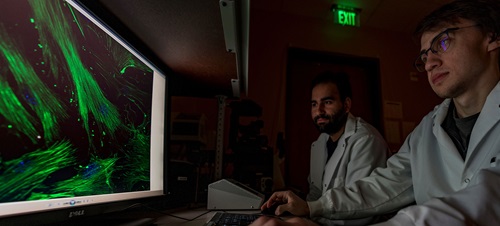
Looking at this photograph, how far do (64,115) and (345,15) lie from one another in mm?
2870

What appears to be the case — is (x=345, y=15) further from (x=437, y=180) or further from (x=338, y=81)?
(x=437, y=180)

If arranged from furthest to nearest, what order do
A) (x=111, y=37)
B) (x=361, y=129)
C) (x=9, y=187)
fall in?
(x=361, y=129) < (x=111, y=37) < (x=9, y=187)

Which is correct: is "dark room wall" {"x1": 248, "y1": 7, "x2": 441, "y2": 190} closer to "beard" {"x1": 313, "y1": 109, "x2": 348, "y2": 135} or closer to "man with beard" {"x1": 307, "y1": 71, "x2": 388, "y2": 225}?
"man with beard" {"x1": 307, "y1": 71, "x2": 388, "y2": 225}

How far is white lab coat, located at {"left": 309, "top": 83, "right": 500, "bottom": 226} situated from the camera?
1.54 feet

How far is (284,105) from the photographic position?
2779mm

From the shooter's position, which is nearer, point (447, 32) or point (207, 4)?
point (207, 4)

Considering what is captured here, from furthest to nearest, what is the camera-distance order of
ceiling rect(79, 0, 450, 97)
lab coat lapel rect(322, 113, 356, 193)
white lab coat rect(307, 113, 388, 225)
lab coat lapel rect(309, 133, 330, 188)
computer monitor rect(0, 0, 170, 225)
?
lab coat lapel rect(309, 133, 330, 188), lab coat lapel rect(322, 113, 356, 193), white lab coat rect(307, 113, 388, 225), ceiling rect(79, 0, 450, 97), computer monitor rect(0, 0, 170, 225)

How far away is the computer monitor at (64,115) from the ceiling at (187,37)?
0.09m

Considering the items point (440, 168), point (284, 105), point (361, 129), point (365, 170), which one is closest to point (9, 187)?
point (440, 168)

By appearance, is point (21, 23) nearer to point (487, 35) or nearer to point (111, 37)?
point (111, 37)

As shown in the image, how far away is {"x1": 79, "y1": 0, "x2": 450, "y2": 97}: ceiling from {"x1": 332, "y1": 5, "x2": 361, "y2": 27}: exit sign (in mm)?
1740

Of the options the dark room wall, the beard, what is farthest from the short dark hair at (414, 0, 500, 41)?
the dark room wall

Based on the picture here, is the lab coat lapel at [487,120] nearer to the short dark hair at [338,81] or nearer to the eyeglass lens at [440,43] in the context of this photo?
the eyeglass lens at [440,43]

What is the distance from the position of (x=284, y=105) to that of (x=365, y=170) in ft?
4.91
